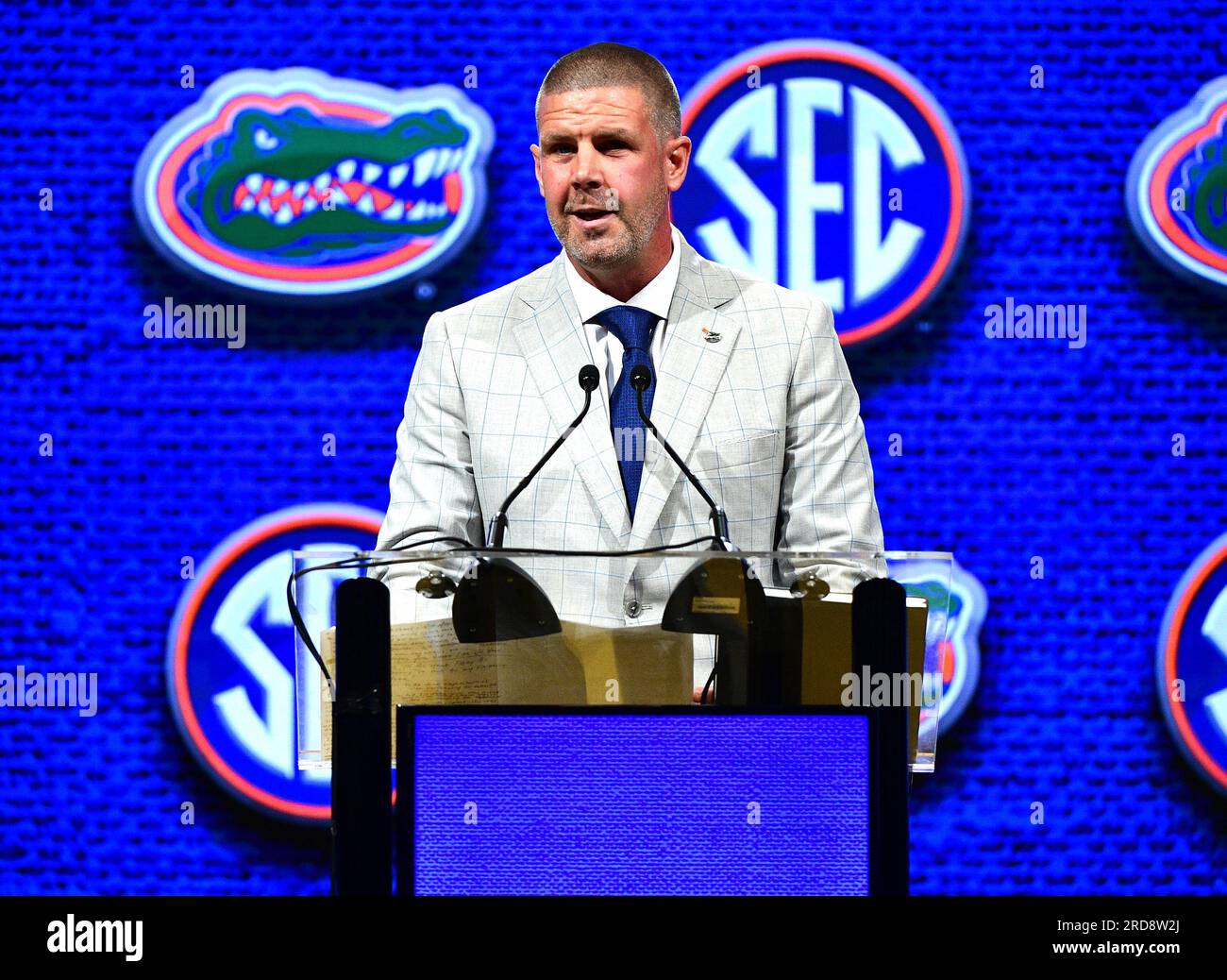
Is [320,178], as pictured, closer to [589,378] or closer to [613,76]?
[613,76]

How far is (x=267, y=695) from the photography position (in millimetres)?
3582

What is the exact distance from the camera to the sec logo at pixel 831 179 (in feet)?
11.6

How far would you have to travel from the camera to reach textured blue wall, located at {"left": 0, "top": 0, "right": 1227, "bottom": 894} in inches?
140

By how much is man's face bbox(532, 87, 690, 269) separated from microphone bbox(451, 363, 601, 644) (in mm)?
787

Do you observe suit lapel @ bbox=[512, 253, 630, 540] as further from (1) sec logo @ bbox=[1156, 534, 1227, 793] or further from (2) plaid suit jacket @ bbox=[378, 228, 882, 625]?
Answer: (1) sec logo @ bbox=[1156, 534, 1227, 793]

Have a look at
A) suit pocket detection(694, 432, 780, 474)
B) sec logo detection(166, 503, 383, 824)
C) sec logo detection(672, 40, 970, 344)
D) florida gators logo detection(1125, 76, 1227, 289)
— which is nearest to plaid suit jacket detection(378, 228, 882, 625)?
suit pocket detection(694, 432, 780, 474)

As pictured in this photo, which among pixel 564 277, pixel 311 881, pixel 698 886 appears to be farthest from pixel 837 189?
pixel 698 886

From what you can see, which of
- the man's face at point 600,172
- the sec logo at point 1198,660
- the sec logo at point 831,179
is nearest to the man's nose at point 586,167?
the man's face at point 600,172

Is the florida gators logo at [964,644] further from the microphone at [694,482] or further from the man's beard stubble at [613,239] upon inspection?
the microphone at [694,482]

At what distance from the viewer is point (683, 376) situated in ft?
6.59

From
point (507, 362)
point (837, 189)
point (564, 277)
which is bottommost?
point (507, 362)
